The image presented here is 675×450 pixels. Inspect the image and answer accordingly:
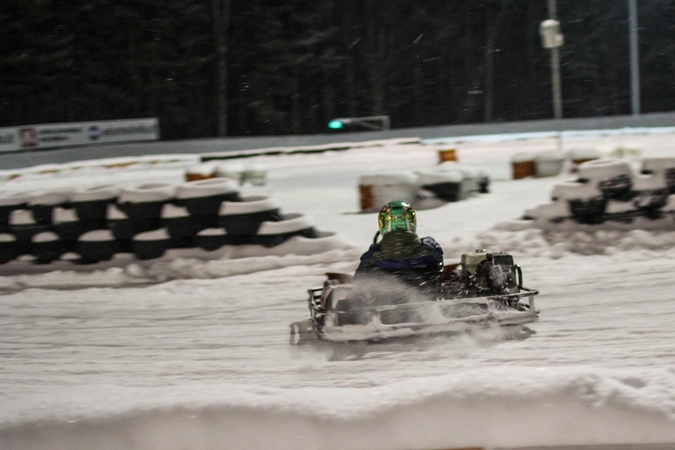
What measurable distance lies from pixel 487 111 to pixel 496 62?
302 centimetres

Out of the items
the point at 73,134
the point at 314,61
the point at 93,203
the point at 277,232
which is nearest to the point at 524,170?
the point at 277,232

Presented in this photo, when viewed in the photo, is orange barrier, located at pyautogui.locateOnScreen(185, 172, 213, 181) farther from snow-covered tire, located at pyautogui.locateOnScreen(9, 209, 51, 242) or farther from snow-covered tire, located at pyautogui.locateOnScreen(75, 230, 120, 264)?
snow-covered tire, located at pyautogui.locateOnScreen(75, 230, 120, 264)

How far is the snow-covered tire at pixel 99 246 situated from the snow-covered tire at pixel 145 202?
0.31 meters

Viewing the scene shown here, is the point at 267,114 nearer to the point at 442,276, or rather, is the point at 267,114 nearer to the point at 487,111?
the point at 487,111

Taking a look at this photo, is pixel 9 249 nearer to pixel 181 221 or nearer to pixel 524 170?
pixel 181 221

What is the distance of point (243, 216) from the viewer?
7.31 meters

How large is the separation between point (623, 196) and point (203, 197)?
3.88 metres

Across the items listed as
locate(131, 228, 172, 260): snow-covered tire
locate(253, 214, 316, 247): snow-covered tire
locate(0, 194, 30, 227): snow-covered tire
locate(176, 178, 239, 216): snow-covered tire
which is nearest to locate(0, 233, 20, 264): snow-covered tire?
locate(0, 194, 30, 227): snow-covered tire

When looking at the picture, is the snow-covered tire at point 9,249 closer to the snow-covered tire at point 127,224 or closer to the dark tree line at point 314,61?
the snow-covered tire at point 127,224

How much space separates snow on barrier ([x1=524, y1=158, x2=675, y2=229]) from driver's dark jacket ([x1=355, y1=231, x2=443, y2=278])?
10.2 feet

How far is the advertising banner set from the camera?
2269 centimetres

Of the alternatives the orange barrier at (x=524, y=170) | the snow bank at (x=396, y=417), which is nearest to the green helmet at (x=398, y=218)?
the snow bank at (x=396, y=417)

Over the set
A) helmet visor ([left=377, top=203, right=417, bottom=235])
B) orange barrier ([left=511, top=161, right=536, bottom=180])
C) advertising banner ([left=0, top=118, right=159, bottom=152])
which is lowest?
helmet visor ([left=377, top=203, right=417, bottom=235])

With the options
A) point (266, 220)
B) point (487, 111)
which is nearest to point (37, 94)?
point (487, 111)
